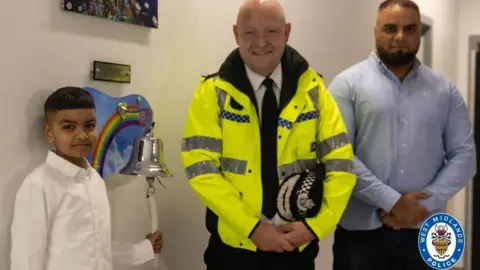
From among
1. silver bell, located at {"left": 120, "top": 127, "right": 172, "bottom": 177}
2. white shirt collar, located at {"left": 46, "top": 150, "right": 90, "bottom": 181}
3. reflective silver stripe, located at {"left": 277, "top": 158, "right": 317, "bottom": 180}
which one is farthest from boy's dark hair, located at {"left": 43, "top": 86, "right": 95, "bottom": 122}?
reflective silver stripe, located at {"left": 277, "top": 158, "right": 317, "bottom": 180}

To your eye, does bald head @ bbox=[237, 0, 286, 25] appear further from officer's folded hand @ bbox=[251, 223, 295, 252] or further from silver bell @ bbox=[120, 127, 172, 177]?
officer's folded hand @ bbox=[251, 223, 295, 252]

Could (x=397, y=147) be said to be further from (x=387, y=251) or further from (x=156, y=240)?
(x=156, y=240)

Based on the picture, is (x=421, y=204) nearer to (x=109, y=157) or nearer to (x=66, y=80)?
(x=109, y=157)

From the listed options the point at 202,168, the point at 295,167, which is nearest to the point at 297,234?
the point at 295,167

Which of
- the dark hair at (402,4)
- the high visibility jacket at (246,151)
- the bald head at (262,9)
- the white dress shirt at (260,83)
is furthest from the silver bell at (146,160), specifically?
the dark hair at (402,4)

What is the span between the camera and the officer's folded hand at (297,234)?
1.68m

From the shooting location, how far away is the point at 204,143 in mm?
1709

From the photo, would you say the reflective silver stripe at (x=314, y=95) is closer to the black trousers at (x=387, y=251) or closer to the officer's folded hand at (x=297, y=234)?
the officer's folded hand at (x=297, y=234)

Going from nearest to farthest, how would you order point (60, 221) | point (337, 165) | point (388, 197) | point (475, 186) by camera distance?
point (60, 221)
point (337, 165)
point (388, 197)
point (475, 186)

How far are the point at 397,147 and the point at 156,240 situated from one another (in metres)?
0.92

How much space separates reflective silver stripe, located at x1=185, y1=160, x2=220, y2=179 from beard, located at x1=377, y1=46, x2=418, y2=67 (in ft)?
2.89

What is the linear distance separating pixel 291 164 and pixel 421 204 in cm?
61

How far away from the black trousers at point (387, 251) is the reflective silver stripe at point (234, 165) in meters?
0.66

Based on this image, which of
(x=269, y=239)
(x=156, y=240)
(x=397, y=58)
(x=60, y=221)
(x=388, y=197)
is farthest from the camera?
(x=397, y=58)
